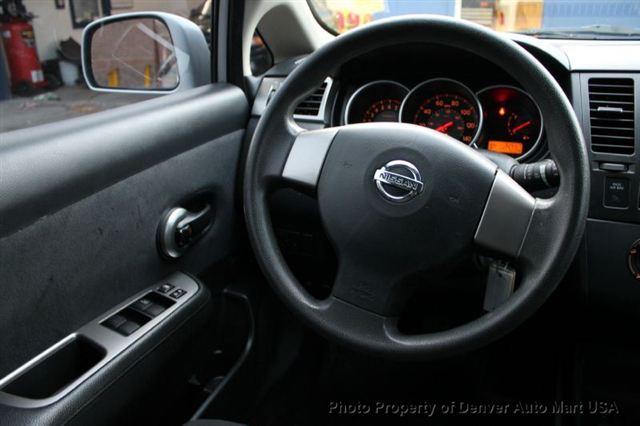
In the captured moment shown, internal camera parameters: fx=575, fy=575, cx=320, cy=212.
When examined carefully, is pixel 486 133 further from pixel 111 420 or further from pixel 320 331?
pixel 111 420

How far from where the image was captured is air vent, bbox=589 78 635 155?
4.45 ft

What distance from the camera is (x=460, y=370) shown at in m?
1.96

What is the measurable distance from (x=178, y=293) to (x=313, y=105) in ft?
2.14

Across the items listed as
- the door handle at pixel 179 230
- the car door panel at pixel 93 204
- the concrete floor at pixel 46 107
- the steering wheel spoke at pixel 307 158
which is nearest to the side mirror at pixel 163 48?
the car door panel at pixel 93 204

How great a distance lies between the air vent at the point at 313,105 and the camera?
1.65 metres

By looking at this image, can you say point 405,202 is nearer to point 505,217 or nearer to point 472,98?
point 505,217

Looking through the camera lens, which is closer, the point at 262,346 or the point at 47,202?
the point at 47,202

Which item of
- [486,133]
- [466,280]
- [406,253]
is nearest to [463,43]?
[406,253]

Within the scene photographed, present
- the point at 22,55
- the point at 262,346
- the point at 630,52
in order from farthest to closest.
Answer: the point at 22,55, the point at 262,346, the point at 630,52

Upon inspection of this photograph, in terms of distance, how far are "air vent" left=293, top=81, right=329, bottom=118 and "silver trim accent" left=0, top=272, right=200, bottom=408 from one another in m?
0.57

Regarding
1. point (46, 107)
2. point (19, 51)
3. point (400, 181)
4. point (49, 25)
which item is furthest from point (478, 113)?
point (49, 25)

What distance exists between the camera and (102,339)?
1.22 metres

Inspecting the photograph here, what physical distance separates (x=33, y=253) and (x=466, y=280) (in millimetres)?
1019

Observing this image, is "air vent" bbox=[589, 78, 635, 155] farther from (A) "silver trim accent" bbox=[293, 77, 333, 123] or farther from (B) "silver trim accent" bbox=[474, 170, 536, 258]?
(A) "silver trim accent" bbox=[293, 77, 333, 123]
